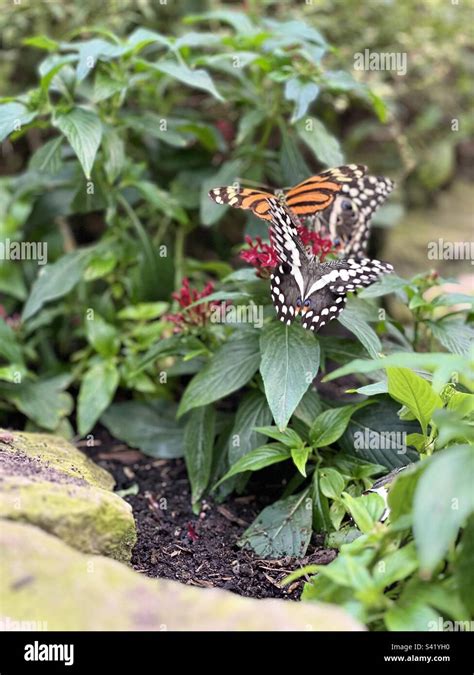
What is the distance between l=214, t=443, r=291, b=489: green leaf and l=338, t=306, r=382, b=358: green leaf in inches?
17.0

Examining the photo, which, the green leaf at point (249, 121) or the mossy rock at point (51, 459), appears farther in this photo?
the green leaf at point (249, 121)

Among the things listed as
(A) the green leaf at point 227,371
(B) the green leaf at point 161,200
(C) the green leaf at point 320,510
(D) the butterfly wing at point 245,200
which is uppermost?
(B) the green leaf at point 161,200

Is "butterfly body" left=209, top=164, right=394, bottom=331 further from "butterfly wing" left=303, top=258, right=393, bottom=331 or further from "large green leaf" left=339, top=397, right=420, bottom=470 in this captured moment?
"large green leaf" left=339, top=397, right=420, bottom=470

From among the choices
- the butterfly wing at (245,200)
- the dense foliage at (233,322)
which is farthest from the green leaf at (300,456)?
the butterfly wing at (245,200)

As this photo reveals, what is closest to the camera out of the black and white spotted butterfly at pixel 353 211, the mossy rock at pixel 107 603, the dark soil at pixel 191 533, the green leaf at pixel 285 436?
the mossy rock at pixel 107 603

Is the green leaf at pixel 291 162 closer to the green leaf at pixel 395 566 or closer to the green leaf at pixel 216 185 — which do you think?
the green leaf at pixel 216 185

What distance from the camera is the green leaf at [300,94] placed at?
9.77 feet

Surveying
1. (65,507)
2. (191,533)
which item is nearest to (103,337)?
(191,533)

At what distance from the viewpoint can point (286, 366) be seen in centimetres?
232

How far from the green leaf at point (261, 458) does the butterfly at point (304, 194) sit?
78 cm

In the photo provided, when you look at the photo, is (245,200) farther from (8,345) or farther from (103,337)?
(8,345)

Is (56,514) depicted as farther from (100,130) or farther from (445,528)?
(100,130)

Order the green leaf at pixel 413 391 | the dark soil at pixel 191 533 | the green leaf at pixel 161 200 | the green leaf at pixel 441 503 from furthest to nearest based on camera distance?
the green leaf at pixel 161 200 → the dark soil at pixel 191 533 → the green leaf at pixel 413 391 → the green leaf at pixel 441 503

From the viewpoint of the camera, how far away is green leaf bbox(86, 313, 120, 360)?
328 cm
